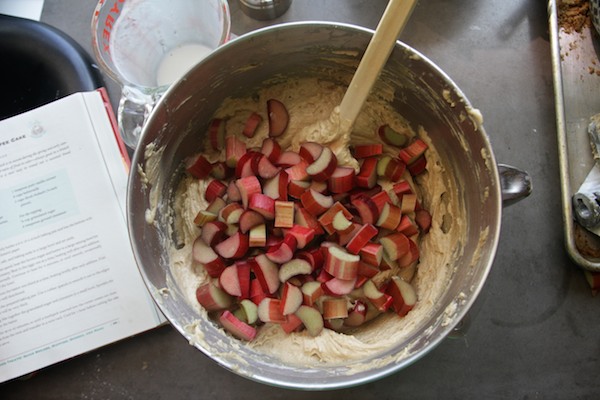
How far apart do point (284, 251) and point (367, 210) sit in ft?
0.56

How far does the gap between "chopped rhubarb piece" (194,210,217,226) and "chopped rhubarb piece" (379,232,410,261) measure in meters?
0.32

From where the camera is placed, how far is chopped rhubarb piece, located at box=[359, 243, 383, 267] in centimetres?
87

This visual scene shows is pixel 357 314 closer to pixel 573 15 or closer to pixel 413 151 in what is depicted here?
pixel 413 151

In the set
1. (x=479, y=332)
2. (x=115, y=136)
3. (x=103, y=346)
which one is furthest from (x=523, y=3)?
(x=103, y=346)

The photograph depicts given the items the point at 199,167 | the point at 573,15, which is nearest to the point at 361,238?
the point at 199,167

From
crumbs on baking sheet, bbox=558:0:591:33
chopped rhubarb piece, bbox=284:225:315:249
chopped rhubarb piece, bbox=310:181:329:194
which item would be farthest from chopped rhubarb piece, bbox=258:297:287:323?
crumbs on baking sheet, bbox=558:0:591:33

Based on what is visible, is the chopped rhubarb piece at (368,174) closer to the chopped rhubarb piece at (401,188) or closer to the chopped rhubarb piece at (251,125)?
the chopped rhubarb piece at (401,188)

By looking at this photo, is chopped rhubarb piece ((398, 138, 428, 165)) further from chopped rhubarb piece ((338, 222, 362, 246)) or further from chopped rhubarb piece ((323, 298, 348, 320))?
chopped rhubarb piece ((323, 298, 348, 320))

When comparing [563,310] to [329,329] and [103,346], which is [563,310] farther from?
[103,346]

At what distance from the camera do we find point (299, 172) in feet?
3.03

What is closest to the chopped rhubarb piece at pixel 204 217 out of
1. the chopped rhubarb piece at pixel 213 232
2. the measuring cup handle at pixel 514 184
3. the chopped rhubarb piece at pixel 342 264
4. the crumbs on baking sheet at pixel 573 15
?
the chopped rhubarb piece at pixel 213 232

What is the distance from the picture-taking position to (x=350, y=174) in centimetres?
91

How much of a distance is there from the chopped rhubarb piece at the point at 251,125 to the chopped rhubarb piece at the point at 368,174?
22cm

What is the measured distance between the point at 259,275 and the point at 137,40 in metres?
0.55
